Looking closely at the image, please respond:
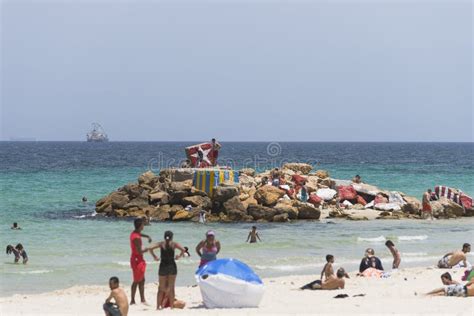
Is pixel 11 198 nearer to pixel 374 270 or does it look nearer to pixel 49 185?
pixel 49 185

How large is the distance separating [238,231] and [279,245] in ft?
11.1

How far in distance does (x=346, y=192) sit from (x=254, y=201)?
16.6 feet

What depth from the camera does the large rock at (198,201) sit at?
28.5 m

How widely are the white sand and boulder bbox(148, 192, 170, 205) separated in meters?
13.7

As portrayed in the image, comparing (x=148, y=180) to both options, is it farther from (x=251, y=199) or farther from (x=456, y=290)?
(x=456, y=290)

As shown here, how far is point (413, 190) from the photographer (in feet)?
145

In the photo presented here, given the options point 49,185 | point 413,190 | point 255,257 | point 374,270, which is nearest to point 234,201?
point 255,257

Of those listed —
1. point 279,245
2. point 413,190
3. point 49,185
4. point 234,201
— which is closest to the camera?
point 279,245

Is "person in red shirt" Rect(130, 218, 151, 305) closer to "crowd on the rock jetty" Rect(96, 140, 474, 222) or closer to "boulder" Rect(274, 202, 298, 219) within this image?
"crowd on the rock jetty" Rect(96, 140, 474, 222)

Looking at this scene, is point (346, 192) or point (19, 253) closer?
point (19, 253)

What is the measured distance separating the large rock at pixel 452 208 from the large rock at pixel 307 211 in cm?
537

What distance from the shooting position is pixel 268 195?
28.4 m

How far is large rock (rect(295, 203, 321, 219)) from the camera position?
92.3 feet

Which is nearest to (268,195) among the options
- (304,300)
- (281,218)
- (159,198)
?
(281,218)
